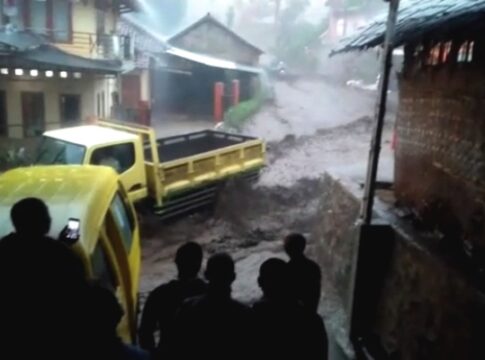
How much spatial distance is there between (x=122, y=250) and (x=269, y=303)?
6.70 ft

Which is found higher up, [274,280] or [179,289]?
[274,280]

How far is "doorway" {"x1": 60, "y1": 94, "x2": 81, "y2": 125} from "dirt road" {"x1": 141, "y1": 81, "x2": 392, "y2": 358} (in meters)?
7.17

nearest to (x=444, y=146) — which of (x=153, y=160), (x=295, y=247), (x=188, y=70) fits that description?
(x=295, y=247)

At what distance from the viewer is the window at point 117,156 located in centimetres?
1010

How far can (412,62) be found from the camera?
7.68m

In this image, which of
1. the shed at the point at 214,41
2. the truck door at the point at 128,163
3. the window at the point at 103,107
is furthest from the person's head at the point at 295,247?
the shed at the point at 214,41

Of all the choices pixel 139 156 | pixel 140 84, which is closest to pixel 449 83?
pixel 139 156

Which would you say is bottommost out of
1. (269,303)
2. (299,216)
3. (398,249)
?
(299,216)

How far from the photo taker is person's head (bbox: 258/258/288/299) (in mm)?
3258

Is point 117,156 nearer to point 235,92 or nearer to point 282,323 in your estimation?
point 282,323

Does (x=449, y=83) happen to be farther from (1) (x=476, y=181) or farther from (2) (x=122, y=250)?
(2) (x=122, y=250)

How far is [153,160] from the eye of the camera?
1139 centimetres

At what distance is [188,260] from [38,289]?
3.06ft

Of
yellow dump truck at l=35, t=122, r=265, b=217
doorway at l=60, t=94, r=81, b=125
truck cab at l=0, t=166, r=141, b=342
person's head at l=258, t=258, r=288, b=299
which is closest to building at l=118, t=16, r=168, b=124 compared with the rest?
doorway at l=60, t=94, r=81, b=125
